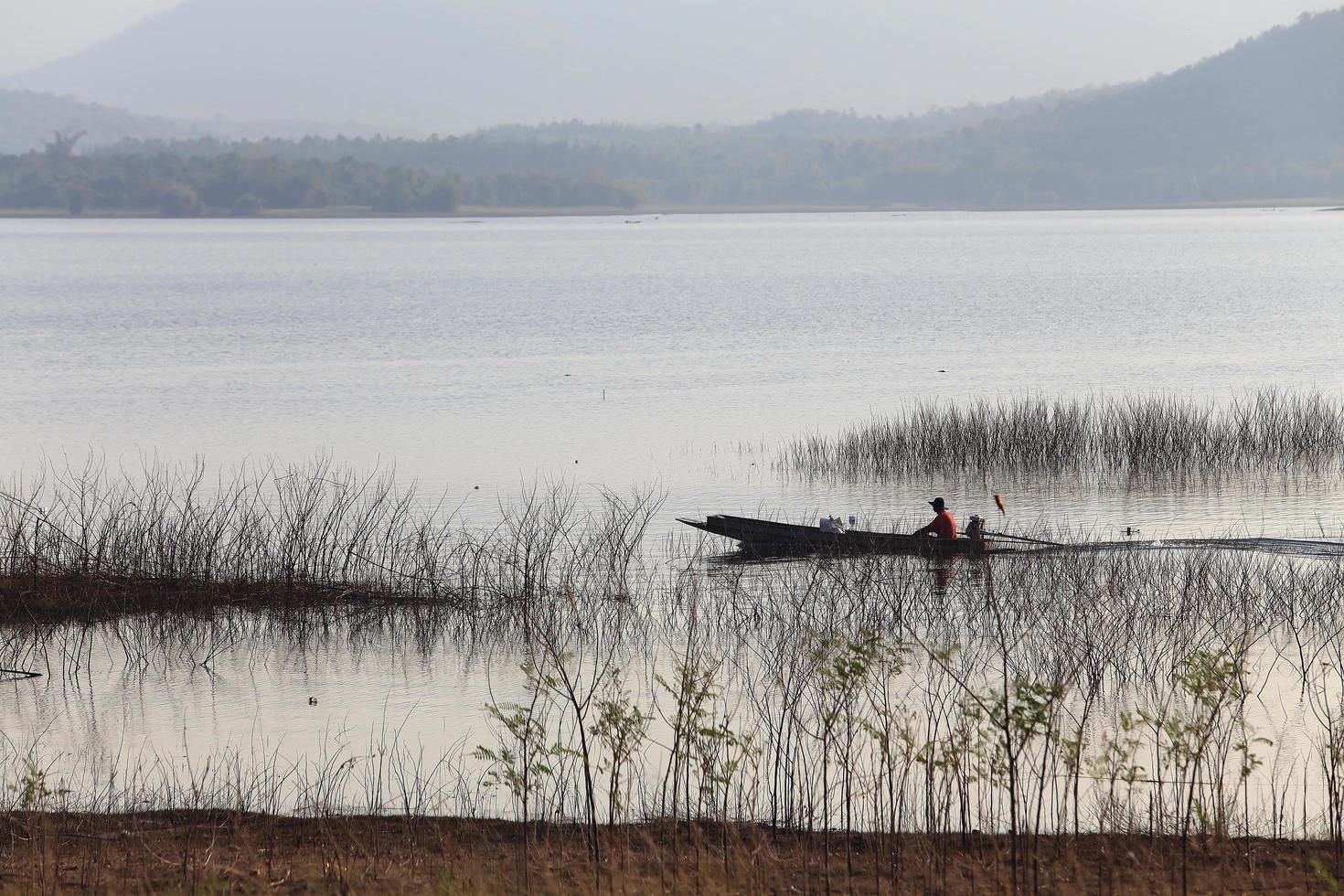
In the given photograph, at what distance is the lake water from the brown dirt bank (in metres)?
3.17

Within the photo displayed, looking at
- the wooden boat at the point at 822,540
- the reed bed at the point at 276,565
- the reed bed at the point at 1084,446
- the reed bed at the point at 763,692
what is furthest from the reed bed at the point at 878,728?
the reed bed at the point at 1084,446

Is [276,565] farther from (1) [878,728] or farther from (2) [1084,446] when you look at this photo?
(2) [1084,446]

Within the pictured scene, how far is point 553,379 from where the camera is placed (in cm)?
4450

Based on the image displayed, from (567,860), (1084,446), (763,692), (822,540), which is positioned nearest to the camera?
(567,860)

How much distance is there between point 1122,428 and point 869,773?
1715cm

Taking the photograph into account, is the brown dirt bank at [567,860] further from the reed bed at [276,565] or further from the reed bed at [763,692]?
the reed bed at [276,565]

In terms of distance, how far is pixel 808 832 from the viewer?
9.20m

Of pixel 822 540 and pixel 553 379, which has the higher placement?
pixel 553 379

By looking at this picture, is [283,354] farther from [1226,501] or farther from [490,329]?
[1226,501]

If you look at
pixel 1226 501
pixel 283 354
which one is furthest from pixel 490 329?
pixel 1226 501

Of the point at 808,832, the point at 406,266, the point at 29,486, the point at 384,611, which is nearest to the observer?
the point at 808,832

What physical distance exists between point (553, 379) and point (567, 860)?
35.7 metres

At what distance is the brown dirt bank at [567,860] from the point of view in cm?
838

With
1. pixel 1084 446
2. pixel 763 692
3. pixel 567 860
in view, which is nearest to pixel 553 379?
pixel 1084 446
